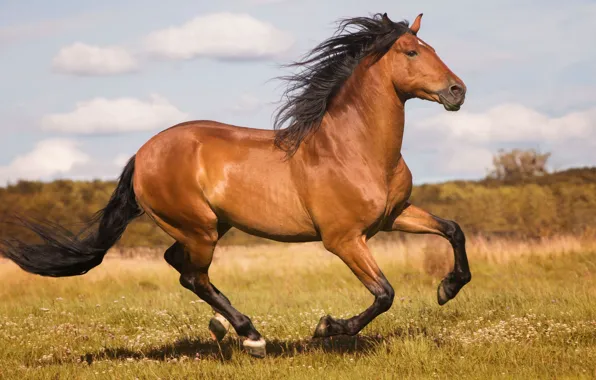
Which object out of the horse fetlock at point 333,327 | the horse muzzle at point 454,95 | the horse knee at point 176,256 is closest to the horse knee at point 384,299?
the horse fetlock at point 333,327

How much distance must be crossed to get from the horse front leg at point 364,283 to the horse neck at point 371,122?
74cm

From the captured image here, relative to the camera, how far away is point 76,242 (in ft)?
24.6

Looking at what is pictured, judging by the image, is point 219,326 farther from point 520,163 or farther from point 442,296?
point 520,163

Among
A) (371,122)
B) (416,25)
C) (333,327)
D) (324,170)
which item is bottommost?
(333,327)

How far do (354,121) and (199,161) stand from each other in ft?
4.61

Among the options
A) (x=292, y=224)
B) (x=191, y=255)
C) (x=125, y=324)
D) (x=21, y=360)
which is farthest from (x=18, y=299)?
(x=292, y=224)

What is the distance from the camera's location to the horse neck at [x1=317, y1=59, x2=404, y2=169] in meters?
6.39

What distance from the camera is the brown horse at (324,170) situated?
6.25m

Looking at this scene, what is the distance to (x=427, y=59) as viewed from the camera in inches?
248

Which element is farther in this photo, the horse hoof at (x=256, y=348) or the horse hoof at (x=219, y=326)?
the horse hoof at (x=219, y=326)

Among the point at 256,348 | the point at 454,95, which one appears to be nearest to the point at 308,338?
the point at 256,348

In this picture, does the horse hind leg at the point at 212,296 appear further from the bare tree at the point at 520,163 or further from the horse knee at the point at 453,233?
the bare tree at the point at 520,163

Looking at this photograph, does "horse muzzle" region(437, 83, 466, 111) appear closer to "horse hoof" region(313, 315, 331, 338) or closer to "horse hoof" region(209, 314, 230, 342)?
"horse hoof" region(313, 315, 331, 338)

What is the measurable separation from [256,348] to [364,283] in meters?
1.15
